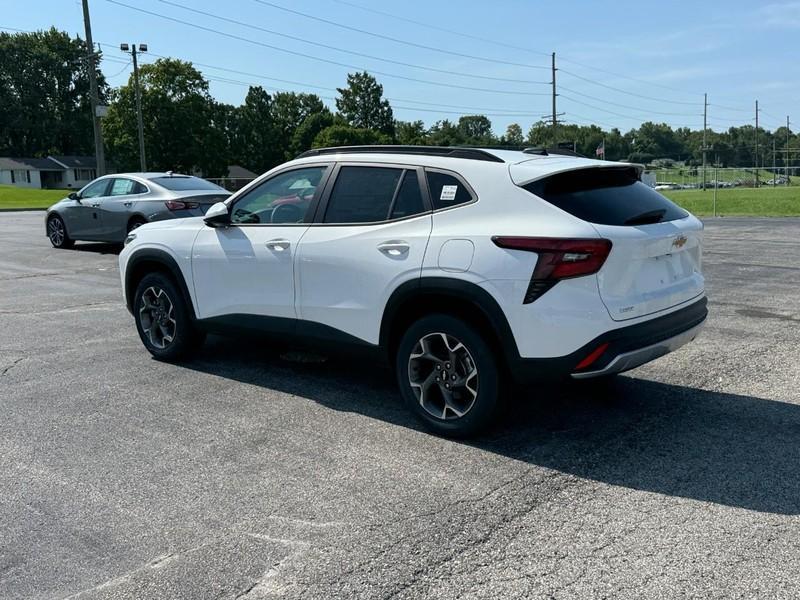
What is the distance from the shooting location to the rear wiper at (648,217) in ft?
14.6

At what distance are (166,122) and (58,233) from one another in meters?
62.7

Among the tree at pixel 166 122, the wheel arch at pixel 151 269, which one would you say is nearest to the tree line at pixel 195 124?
the tree at pixel 166 122

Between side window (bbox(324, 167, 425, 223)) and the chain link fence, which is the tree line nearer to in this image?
the chain link fence

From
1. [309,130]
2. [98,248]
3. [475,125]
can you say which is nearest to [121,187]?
[98,248]

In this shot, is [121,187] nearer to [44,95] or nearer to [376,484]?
[376,484]

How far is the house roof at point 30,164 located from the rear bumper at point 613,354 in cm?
10316

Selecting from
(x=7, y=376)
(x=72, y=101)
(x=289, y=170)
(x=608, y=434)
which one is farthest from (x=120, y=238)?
(x=72, y=101)

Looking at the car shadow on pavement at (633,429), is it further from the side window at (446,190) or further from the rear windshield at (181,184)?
the rear windshield at (181,184)

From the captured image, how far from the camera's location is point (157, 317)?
6582 millimetres

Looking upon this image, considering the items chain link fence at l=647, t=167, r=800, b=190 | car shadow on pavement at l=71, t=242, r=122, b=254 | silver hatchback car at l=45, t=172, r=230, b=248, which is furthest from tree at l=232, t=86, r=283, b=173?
silver hatchback car at l=45, t=172, r=230, b=248

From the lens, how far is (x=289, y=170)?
5691mm

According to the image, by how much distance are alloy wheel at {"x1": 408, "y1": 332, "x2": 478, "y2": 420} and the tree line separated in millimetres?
44651

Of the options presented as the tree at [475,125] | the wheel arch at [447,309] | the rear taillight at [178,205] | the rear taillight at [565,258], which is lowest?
the wheel arch at [447,309]

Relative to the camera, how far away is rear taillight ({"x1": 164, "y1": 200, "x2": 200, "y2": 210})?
13.4 metres
